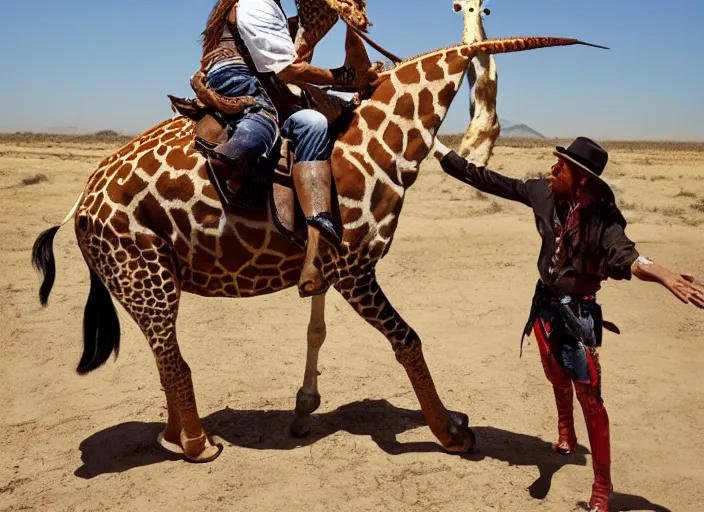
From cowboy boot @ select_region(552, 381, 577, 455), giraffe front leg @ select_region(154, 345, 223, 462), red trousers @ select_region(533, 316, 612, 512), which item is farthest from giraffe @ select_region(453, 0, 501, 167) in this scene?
giraffe front leg @ select_region(154, 345, 223, 462)

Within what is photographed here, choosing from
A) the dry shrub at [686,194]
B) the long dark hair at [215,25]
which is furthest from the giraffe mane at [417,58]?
the dry shrub at [686,194]

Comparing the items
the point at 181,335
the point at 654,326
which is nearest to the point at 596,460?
the point at 654,326

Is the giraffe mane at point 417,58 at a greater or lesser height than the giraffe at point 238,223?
greater

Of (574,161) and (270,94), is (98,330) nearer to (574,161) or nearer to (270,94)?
(270,94)

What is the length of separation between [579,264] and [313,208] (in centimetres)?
139

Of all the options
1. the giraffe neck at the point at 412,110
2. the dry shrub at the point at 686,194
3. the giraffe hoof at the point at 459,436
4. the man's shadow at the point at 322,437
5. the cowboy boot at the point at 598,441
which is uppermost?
the giraffe neck at the point at 412,110

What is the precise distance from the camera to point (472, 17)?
4.16 m

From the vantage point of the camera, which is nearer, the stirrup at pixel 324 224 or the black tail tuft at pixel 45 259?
the stirrup at pixel 324 224

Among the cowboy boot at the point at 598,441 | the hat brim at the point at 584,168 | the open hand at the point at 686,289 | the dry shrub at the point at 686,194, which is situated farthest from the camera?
the dry shrub at the point at 686,194

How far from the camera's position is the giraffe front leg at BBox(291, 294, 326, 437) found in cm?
477

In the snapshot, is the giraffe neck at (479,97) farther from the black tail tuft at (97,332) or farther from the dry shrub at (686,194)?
the dry shrub at (686,194)

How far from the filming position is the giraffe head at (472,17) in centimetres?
414

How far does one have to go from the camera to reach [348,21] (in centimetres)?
375

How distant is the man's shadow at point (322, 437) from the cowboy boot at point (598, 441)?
0.35 metres
